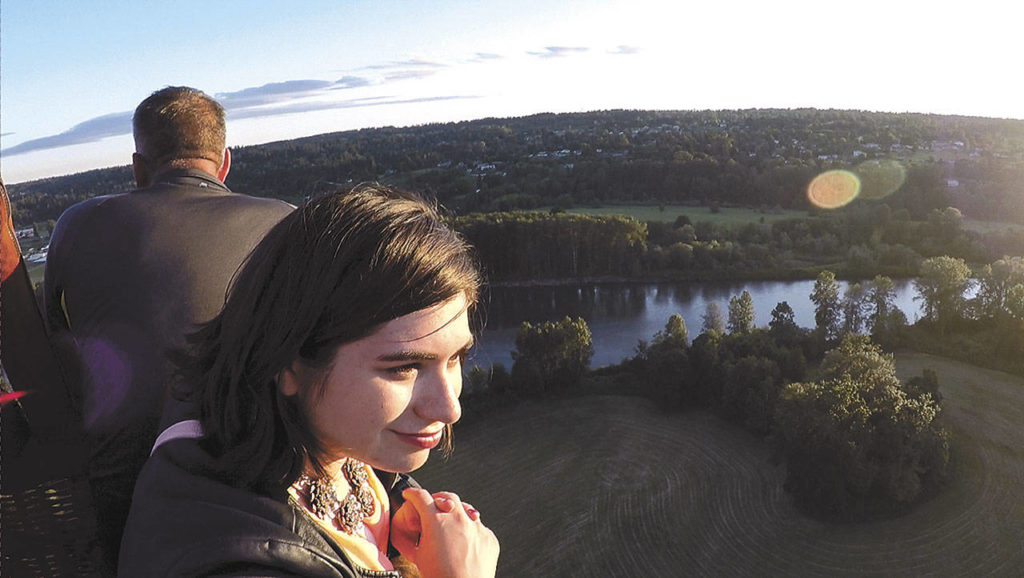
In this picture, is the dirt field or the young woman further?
the dirt field

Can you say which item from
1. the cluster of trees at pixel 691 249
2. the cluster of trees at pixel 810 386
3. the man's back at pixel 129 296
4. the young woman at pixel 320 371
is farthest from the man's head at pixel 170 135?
the cluster of trees at pixel 691 249

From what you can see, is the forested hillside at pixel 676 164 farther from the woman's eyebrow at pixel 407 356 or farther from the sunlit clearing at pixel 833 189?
the woman's eyebrow at pixel 407 356

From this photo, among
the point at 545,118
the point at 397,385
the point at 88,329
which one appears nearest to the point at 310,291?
the point at 397,385

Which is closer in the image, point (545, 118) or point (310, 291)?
point (310, 291)

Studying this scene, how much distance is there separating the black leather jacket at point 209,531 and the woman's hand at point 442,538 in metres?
0.37

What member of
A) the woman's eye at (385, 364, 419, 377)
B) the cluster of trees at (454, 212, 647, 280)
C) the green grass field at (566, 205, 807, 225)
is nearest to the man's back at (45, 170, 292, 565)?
the woman's eye at (385, 364, 419, 377)

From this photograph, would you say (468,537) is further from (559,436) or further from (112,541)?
(559,436)

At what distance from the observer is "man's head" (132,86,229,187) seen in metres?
2.47

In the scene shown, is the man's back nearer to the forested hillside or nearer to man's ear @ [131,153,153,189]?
man's ear @ [131,153,153,189]

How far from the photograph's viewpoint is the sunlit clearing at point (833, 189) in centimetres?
5181

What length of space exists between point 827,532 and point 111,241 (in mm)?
16956

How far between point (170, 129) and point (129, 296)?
84cm

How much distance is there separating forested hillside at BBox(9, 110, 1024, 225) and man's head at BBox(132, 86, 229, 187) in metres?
28.6

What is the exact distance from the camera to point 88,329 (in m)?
1.97
